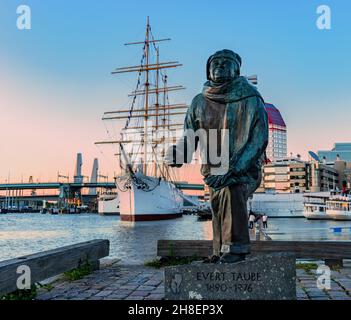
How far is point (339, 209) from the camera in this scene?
6694cm

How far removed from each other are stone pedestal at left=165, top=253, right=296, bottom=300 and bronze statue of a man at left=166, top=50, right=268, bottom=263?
0.19m

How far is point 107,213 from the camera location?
127 m

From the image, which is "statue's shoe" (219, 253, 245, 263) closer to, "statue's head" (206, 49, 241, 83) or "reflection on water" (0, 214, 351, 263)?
"statue's head" (206, 49, 241, 83)

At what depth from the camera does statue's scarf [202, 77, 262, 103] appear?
5.77 metres

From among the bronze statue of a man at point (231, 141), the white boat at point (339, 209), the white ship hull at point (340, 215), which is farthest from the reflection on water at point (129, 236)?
the white boat at point (339, 209)

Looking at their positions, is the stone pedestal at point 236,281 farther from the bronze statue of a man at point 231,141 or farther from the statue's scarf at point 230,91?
the statue's scarf at point 230,91

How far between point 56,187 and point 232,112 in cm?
14897

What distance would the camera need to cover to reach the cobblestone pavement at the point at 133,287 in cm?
695

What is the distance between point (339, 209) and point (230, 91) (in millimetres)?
66634

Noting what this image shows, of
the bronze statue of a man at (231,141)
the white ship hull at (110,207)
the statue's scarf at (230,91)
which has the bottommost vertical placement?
the white ship hull at (110,207)

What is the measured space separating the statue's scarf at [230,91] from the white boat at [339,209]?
63.0 m

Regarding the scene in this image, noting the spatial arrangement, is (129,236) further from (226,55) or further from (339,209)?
(339,209)
